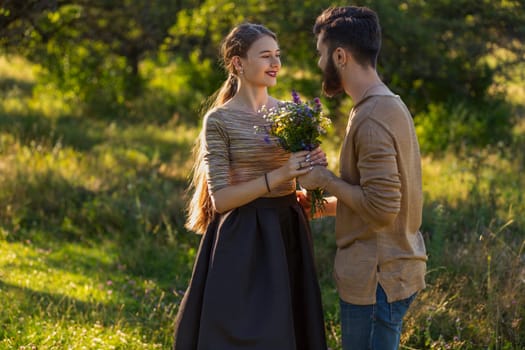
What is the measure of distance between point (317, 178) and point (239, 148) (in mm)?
518

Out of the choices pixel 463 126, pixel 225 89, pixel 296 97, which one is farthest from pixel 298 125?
pixel 463 126

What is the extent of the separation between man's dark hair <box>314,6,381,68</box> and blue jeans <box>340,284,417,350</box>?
3.08 ft

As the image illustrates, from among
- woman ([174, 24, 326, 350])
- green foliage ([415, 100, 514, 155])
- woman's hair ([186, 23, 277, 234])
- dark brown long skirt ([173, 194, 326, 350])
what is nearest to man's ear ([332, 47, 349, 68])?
woman ([174, 24, 326, 350])

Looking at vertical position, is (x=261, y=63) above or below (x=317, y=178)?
above

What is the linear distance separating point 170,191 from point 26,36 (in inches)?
111

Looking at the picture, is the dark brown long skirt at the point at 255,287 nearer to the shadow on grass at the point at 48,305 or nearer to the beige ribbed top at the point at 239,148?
the beige ribbed top at the point at 239,148

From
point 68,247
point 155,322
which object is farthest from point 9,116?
point 155,322

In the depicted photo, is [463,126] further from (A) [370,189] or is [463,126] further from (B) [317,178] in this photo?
(A) [370,189]

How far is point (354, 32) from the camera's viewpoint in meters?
2.74

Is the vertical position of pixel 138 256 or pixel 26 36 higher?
pixel 26 36

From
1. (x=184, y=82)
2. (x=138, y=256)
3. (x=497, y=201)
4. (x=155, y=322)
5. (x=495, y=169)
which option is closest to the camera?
(x=155, y=322)

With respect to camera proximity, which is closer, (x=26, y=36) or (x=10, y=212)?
(x=10, y=212)

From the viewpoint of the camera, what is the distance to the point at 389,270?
9.21 ft

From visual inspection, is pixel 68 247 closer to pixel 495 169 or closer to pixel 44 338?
pixel 44 338
